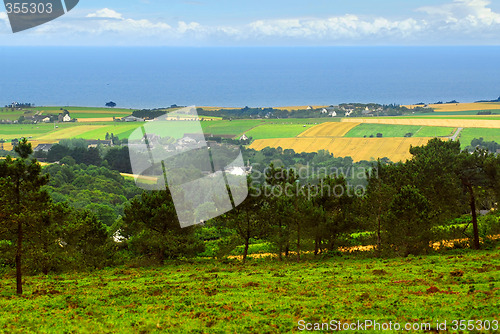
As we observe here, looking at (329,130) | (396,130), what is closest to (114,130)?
(329,130)

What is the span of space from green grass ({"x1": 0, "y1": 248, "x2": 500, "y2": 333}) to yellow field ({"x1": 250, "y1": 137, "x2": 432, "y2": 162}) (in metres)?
69.2

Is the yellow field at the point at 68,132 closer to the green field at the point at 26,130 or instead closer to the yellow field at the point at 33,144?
the yellow field at the point at 33,144

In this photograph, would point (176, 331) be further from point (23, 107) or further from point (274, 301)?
point (23, 107)

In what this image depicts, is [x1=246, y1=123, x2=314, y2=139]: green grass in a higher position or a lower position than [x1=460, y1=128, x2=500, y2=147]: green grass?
higher

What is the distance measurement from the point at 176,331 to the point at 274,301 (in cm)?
407

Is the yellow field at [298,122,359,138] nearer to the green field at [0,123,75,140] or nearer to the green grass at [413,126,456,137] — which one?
the green grass at [413,126,456,137]

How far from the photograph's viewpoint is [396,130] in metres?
116

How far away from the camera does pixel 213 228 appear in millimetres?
48219

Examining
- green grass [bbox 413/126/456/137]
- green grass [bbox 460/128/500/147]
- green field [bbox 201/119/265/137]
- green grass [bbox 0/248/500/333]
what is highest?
green field [bbox 201/119/265/137]

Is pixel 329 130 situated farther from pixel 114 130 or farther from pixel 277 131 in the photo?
pixel 114 130

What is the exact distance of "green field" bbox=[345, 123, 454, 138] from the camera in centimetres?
10781

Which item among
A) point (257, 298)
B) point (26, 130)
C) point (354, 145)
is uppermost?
point (26, 130)

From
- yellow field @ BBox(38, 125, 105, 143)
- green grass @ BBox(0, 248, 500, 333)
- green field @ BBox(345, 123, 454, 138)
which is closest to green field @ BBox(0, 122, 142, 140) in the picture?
yellow field @ BBox(38, 125, 105, 143)

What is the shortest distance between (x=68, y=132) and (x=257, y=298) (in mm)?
119579
